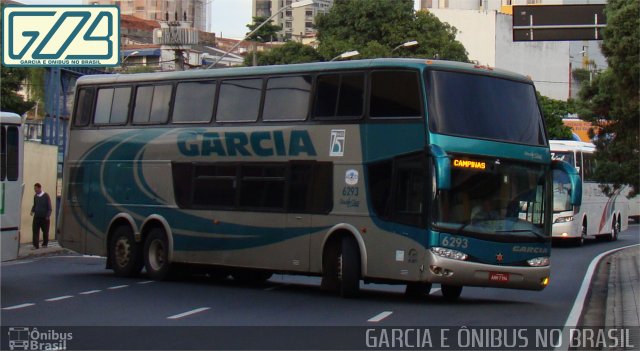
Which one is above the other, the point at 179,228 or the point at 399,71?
the point at 399,71

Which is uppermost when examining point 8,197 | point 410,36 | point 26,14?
point 410,36

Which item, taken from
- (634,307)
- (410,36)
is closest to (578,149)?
(634,307)

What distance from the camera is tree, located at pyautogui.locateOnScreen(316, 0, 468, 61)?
69.3m

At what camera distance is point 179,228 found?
21.9 m

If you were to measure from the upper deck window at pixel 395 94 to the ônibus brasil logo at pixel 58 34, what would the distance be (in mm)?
9506

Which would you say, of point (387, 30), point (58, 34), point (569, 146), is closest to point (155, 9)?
point (387, 30)

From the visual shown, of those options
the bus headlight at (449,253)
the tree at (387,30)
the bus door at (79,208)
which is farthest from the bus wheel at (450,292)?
the tree at (387,30)

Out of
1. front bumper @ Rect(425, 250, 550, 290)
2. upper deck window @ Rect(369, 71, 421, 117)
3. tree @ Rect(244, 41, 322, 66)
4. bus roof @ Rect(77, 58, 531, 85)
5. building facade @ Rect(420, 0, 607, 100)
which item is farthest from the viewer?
building facade @ Rect(420, 0, 607, 100)

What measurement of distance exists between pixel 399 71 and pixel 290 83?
259 centimetres

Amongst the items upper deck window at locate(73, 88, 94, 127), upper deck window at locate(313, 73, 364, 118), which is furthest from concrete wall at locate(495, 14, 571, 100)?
upper deck window at locate(313, 73, 364, 118)

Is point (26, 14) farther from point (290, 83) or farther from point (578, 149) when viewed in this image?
point (578, 149)

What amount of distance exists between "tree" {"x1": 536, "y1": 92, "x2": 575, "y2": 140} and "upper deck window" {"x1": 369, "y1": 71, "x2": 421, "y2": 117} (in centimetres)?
5446

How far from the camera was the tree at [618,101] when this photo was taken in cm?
2033

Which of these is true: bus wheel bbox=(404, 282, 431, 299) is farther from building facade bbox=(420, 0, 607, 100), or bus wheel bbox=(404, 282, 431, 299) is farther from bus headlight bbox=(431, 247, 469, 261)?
building facade bbox=(420, 0, 607, 100)
